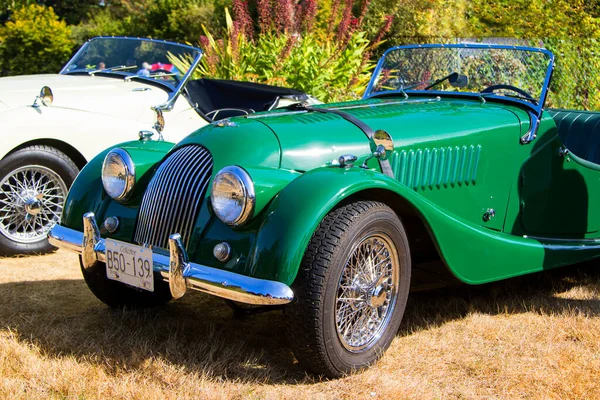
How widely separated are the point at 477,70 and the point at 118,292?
262 cm

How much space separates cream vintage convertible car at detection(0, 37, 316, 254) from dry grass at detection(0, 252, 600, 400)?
945 millimetres

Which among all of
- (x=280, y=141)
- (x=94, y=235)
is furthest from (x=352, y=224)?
(x=94, y=235)

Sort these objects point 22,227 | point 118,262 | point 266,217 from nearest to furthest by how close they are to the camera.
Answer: point 266,217, point 118,262, point 22,227

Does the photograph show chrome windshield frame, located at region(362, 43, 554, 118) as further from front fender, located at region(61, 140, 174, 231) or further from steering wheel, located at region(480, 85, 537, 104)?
front fender, located at region(61, 140, 174, 231)

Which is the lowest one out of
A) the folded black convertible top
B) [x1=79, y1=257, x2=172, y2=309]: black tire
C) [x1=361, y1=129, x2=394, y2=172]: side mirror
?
[x1=79, y1=257, x2=172, y2=309]: black tire

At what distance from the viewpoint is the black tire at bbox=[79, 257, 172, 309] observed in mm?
3990

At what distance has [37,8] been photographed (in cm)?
1533

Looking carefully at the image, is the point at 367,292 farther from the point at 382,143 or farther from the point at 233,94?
the point at 233,94

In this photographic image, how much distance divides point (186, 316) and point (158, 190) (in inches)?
35.3

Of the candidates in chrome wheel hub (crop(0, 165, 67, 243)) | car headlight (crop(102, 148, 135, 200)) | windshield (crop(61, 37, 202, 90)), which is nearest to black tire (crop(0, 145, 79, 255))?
chrome wheel hub (crop(0, 165, 67, 243))

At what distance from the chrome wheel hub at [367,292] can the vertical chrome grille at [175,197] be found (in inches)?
29.7

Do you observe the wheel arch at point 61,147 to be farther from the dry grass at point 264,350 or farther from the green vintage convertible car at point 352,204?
the green vintage convertible car at point 352,204

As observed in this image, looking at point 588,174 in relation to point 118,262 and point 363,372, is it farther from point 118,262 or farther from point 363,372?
point 118,262

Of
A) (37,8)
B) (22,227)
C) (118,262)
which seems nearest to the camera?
(118,262)
